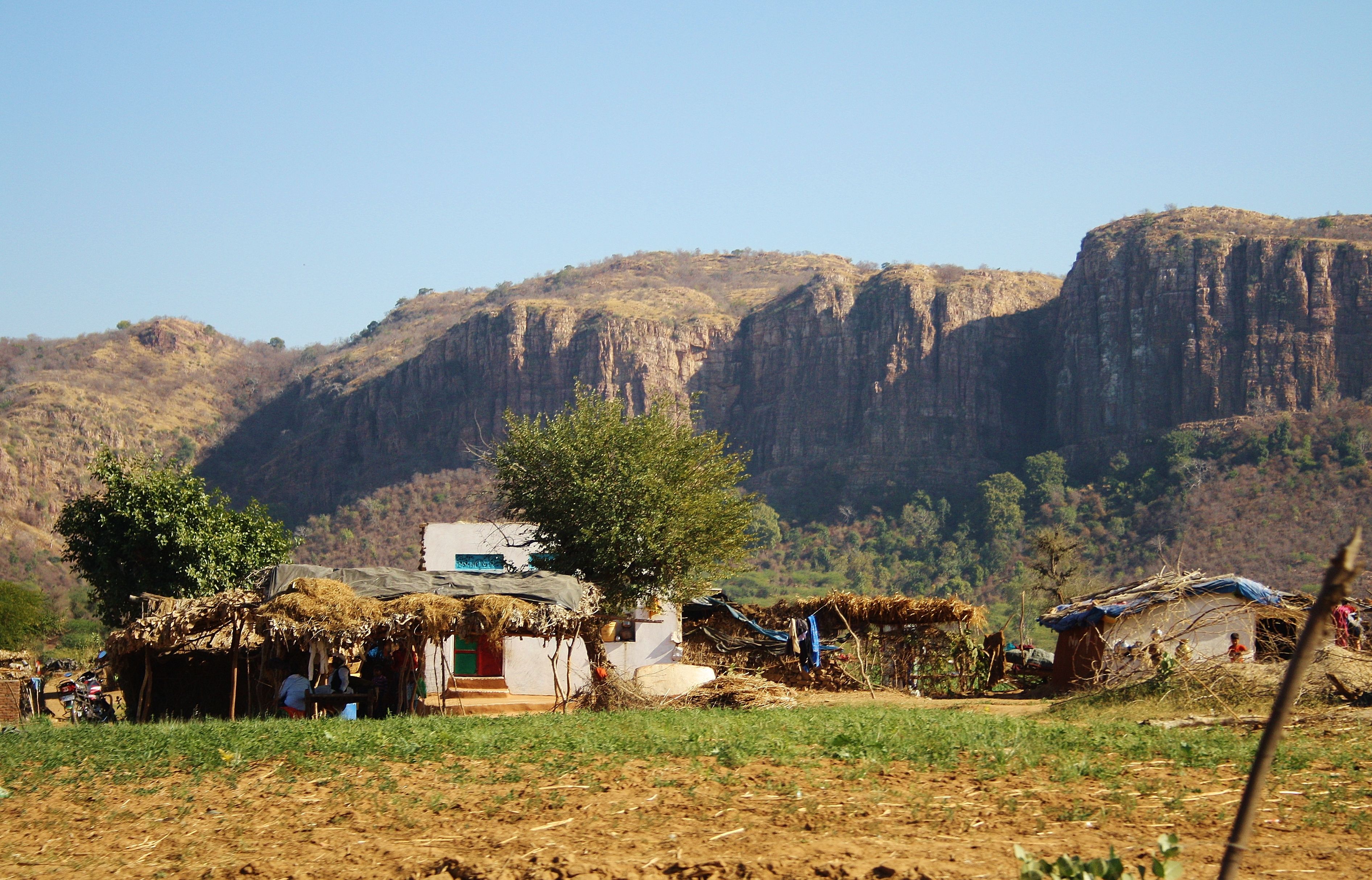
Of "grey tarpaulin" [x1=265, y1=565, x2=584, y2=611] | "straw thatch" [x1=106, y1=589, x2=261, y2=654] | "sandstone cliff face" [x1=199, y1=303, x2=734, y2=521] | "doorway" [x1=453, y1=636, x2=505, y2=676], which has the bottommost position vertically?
"doorway" [x1=453, y1=636, x2=505, y2=676]

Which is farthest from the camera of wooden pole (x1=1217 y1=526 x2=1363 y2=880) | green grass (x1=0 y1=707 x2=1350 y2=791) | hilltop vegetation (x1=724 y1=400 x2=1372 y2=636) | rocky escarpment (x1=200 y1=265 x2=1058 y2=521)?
rocky escarpment (x1=200 y1=265 x2=1058 y2=521)

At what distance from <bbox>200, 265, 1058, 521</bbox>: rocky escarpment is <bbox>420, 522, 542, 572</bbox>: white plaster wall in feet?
200

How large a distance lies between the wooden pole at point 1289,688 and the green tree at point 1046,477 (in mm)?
81975

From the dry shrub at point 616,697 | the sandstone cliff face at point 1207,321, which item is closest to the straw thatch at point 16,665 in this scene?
the dry shrub at point 616,697

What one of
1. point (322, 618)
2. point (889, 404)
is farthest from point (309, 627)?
point (889, 404)

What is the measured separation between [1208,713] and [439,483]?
88049mm

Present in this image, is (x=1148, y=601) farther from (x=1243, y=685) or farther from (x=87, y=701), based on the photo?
(x=87, y=701)

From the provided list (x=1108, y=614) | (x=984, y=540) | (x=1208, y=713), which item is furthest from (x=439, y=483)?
(x=1208, y=713)

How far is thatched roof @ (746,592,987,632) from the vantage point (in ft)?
86.5

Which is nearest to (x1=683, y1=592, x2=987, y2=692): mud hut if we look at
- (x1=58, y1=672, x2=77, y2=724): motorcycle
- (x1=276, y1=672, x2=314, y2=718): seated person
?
(x1=276, y1=672, x2=314, y2=718): seated person

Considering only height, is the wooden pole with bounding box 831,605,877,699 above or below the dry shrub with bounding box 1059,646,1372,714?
below

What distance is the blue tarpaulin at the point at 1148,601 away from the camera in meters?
20.9

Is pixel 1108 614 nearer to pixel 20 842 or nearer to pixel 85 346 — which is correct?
pixel 20 842

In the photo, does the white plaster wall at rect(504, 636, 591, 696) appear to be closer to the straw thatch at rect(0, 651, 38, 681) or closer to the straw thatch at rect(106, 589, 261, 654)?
the straw thatch at rect(0, 651, 38, 681)
